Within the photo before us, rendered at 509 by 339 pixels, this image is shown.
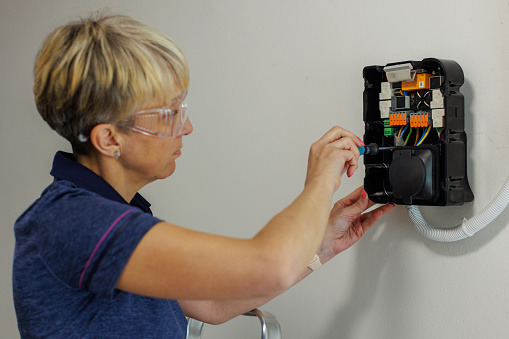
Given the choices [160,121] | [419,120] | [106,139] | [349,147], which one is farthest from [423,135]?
[106,139]

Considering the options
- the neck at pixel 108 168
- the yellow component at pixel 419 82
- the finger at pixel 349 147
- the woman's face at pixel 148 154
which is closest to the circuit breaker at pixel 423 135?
the yellow component at pixel 419 82

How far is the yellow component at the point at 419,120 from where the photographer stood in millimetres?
1188

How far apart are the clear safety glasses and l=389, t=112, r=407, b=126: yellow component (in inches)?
17.7

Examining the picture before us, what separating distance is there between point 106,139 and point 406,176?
611 mm

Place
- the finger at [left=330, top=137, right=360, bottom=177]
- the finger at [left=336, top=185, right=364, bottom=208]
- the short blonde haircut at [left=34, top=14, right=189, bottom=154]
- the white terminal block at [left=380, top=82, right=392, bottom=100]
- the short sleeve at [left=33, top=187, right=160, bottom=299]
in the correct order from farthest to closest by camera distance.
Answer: the finger at [left=336, top=185, right=364, bottom=208] < the white terminal block at [left=380, top=82, right=392, bottom=100] < the finger at [left=330, top=137, right=360, bottom=177] < the short blonde haircut at [left=34, top=14, right=189, bottom=154] < the short sleeve at [left=33, top=187, right=160, bottom=299]

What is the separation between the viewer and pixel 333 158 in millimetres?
1098

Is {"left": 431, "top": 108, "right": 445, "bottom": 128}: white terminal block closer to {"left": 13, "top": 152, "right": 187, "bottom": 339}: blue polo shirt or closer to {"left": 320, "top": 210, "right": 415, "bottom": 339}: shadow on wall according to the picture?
{"left": 320, "top": 210, "right": 415, "bottom": 339}: shadow on wall

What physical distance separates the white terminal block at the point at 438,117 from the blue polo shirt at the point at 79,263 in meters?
0.61

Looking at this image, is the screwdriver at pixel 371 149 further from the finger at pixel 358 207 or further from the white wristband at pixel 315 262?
the white wristband at pixel 315 262

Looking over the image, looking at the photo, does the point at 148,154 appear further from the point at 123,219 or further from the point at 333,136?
the point at 333,136

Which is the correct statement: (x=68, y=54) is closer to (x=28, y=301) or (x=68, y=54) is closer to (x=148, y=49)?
(x=148, y=49)

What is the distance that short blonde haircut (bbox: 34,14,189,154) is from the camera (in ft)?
3.32

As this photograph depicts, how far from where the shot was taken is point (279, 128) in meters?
1.62

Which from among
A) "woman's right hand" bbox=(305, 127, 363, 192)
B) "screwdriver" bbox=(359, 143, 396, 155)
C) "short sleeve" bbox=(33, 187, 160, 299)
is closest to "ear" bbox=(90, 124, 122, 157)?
"short sleeve" bbox=(33, 187, 160, 299)
